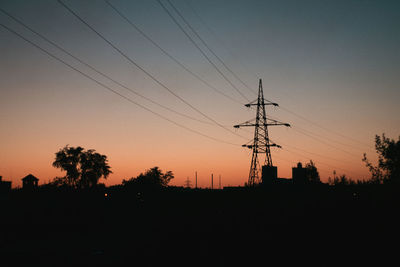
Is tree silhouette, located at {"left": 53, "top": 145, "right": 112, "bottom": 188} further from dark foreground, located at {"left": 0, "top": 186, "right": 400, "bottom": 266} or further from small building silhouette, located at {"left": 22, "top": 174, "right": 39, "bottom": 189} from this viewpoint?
dark foreground, located at {"left": 0, "top": 186, "right": 400, "bottom": 266}

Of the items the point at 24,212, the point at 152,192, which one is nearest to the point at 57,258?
the point at 24,212

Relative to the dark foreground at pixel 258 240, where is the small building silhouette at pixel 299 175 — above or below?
above

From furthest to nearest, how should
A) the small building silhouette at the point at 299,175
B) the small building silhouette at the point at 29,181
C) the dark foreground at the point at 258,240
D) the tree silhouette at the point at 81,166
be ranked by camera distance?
the tree silhouette at the point at 81,166
the small building silhouette at the point at 29,181
the small building silhouette at the point at 299,175
the dark foreground at the point at 258,240

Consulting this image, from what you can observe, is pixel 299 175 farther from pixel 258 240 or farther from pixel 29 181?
pixel 29 181

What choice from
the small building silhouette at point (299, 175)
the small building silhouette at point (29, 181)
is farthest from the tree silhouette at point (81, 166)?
the small building silhouette at point (299, 175)

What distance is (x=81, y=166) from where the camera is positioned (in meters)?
103

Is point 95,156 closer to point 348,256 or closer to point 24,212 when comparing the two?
point 24,212

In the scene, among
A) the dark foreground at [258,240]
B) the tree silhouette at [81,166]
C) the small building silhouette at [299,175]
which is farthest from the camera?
the tree silhouette at [81,166]

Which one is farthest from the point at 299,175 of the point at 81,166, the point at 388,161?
the point at 81,166

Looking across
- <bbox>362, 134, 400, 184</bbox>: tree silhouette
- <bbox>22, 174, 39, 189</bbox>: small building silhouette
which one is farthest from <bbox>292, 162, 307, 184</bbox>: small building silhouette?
<bbox>22, 174, 39, 189</bbox>: small building silhouette

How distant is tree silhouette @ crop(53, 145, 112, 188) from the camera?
101 meters

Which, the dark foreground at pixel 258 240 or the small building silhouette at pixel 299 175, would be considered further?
the small building silhouette at pixel 299 175

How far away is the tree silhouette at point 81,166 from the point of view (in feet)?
332

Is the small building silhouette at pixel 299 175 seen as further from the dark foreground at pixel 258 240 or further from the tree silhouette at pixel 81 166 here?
the tree silhouette at pixel 81 166
